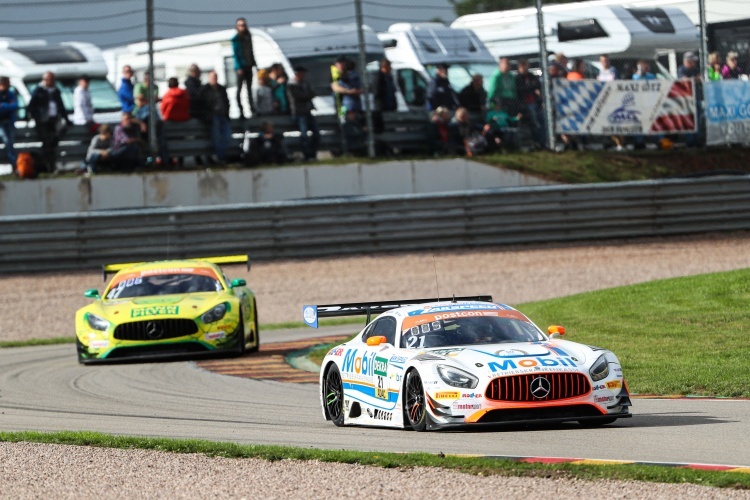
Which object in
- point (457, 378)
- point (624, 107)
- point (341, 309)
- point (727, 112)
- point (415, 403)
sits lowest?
point (415, 403)

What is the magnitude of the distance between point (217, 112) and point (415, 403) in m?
14.2

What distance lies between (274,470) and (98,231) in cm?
1559

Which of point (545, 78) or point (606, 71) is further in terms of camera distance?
point (606, 71)

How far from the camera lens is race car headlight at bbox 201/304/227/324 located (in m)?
17.0

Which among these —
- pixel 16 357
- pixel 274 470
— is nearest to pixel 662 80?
pixel 16 357

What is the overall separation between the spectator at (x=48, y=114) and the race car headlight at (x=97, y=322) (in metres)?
6.97

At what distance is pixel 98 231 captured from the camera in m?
23.1

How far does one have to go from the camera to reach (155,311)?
17.0 meters

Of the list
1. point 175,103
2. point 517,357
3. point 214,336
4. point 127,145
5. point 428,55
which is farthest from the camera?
point 428,55

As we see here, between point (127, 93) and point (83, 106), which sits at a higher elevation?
point (127, 93)

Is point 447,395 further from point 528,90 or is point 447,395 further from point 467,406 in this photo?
point 528,90

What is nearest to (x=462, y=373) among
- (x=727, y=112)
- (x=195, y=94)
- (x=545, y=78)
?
(x=195, y=94)

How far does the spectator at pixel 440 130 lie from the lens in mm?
24938

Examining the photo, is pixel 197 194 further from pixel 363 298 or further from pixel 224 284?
pixel 224 284
